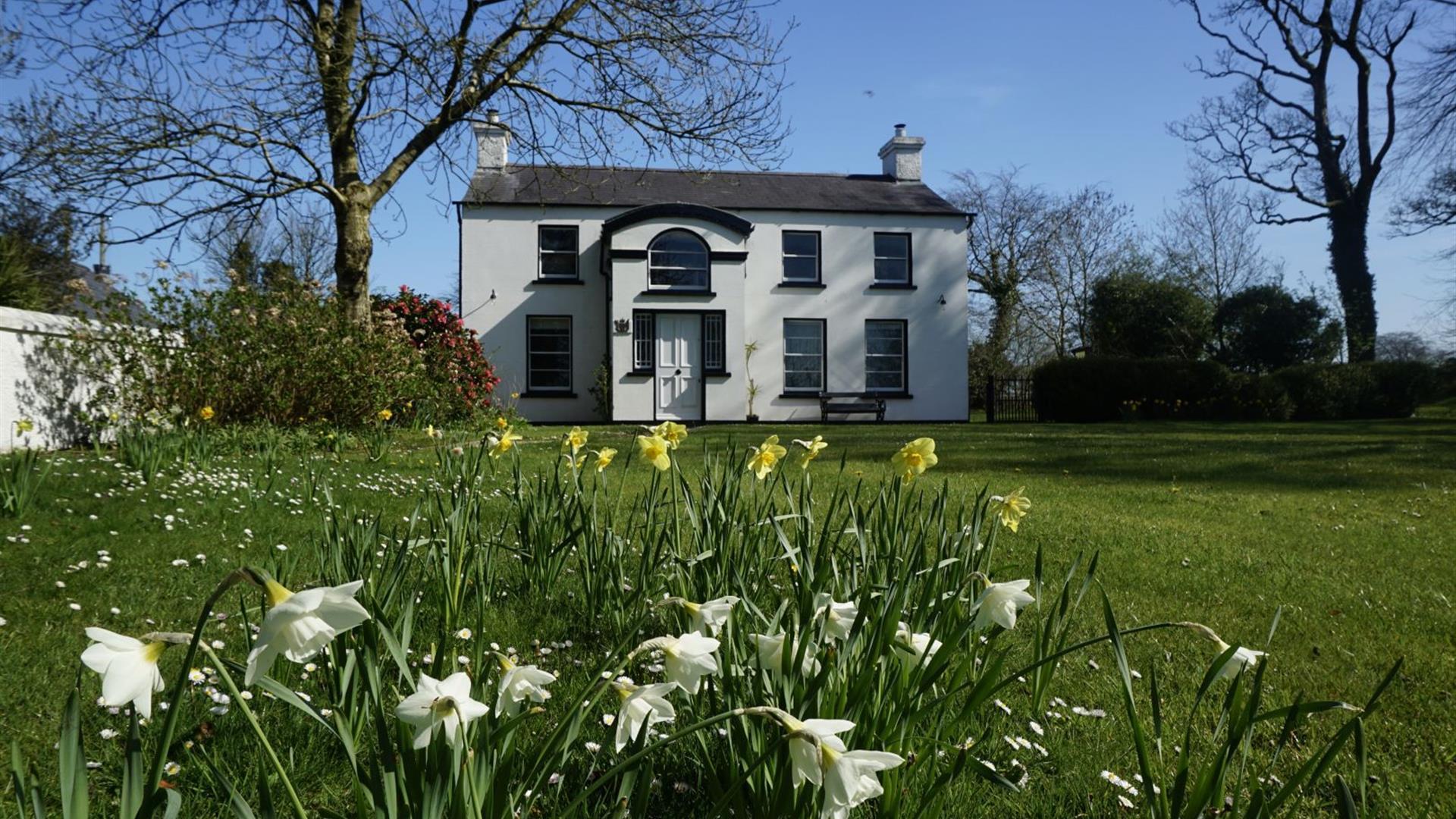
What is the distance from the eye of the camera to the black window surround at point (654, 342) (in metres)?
19.0

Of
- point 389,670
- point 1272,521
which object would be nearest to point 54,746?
point 389,670

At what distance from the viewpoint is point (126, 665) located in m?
0.88

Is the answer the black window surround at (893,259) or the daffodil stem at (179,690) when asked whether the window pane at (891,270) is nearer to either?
the black window surround at (893,259)

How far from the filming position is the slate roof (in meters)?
19.9

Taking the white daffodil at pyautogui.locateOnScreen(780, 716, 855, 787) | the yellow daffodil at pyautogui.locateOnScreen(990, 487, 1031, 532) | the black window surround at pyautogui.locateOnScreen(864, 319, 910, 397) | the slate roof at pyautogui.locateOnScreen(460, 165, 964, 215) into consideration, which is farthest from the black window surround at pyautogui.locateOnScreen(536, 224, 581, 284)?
the white daffodil at pyautogui.locateOnScreen(780, 716, 855, 787)

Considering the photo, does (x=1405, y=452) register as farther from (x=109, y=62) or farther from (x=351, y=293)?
(x=109, y=62)

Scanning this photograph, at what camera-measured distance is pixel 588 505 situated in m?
2.96

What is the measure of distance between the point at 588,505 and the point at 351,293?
27.5 feet

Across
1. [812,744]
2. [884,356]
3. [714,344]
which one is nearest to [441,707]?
[812,744]

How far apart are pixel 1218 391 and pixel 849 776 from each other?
22.0 m

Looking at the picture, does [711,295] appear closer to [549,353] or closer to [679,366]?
[679,366]

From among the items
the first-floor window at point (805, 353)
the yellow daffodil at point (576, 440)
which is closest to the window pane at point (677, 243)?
the first-floor window at point (805, 353)

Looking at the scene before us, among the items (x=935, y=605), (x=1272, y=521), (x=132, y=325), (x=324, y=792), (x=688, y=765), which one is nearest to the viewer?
(x=324, y=792)

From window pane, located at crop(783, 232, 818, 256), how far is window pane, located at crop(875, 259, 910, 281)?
1601 mm
